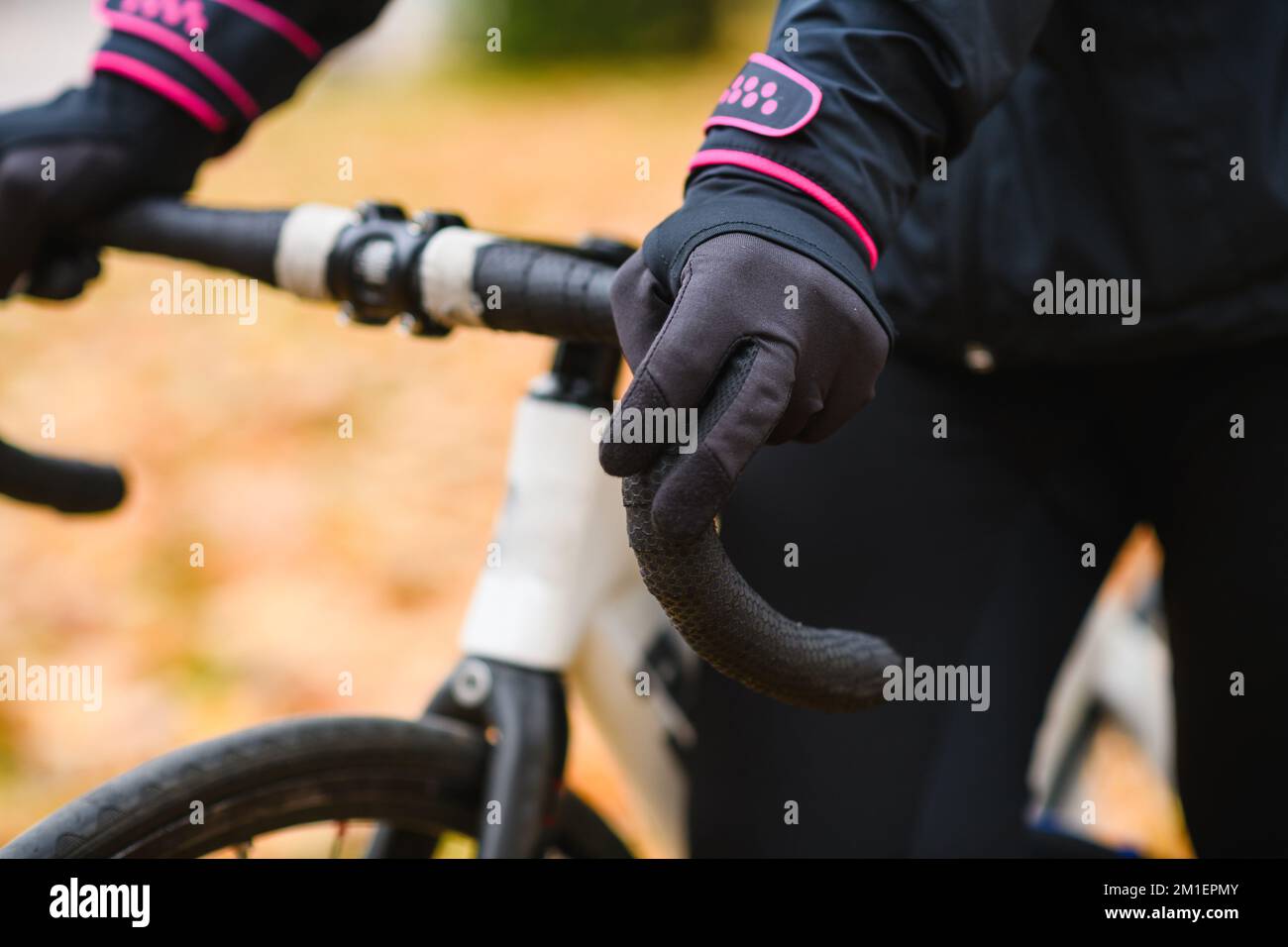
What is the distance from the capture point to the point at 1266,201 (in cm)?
91

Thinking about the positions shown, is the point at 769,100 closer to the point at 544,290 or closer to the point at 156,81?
the point at 544,290

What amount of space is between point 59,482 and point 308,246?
1.04 feet

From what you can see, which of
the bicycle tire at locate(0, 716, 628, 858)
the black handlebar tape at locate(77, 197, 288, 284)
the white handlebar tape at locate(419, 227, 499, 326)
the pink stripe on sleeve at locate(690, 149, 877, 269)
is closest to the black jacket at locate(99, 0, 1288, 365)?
the pink stripe on sleeve at locate(690, 149, 877, 269)

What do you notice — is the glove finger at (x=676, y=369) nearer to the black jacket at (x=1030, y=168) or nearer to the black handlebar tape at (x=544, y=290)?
the black jacket at (x=1030, y=168)

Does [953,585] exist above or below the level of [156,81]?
below

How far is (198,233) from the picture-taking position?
1.02 metres

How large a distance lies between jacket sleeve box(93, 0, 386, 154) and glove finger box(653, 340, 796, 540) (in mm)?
633

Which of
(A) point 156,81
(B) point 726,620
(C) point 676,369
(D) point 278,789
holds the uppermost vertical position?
(A) point 156,81

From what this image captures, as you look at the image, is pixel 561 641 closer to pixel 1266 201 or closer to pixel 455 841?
pixel 455 841

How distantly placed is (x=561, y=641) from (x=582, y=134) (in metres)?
5.94

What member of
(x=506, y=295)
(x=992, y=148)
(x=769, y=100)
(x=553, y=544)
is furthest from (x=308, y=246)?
(x=992, y=148)

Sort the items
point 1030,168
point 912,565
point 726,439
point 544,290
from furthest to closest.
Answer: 1. point 912,565
2. point 1030,168
3. point 544,290
4. point 726,439
